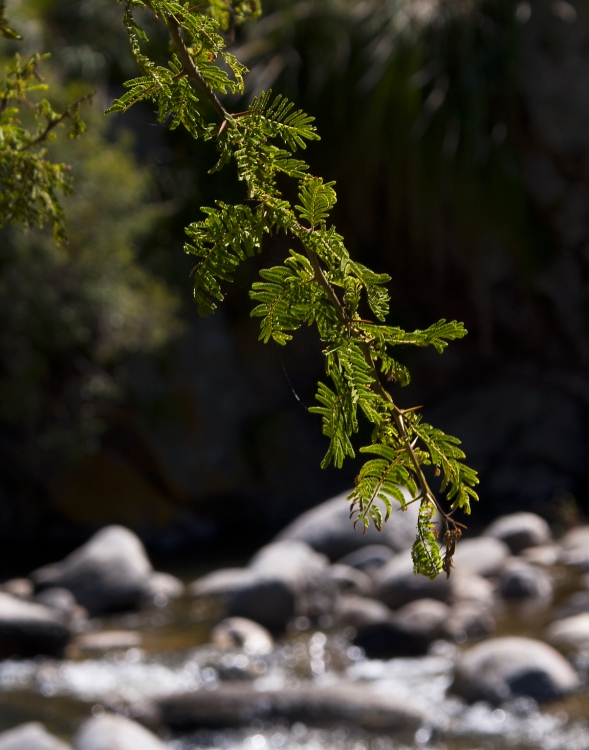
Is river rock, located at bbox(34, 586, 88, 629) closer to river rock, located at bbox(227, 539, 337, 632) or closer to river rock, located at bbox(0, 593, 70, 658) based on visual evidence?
river rock, located at bbox(0, 593, 70, 658)

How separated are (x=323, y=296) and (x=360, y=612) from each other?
4.78 meters

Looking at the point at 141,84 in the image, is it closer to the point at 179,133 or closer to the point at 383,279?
the point at 383,279

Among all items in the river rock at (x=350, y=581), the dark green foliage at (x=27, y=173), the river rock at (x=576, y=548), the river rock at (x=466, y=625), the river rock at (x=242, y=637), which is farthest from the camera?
the river rock at (x=576, y=548)

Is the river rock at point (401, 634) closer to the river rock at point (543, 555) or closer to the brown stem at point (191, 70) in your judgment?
the river rock at point (543, 555)

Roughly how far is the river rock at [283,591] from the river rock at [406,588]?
0.38m

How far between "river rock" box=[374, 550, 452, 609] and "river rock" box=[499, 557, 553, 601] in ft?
1.39

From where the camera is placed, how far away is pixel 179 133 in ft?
29.1

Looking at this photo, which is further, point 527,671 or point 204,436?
point 204,436

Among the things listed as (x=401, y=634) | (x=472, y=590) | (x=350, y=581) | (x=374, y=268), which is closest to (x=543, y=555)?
(x=472, y=590)

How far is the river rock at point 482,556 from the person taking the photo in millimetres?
6230

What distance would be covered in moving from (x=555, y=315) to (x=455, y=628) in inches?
219

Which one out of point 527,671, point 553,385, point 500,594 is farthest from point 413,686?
point 553,385

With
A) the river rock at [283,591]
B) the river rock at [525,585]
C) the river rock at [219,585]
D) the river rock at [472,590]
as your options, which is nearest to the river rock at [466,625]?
the river rock at [472,590]

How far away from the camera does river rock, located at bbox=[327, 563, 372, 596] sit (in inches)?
233
